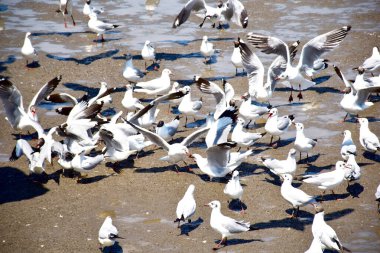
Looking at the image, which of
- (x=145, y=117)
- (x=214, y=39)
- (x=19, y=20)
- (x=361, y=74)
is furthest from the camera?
(x=19, y=20)

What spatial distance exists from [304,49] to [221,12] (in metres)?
4.75

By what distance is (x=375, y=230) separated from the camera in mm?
9336

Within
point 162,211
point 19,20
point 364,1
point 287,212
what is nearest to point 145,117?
point 162,211

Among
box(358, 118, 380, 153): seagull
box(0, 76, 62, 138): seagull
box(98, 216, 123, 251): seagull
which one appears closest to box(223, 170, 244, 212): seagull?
box(98, 216, 123, 251): seagull

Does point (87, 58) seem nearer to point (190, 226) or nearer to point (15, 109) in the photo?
point (15, 109)

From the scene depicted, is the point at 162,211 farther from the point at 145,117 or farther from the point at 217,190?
the point at 145,117

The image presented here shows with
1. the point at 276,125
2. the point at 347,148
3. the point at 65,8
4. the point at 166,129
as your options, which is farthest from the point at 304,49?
the point at 65,8

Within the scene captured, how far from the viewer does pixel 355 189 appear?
10.7 metres

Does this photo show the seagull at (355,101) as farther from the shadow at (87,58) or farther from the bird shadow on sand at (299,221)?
the shadow at (87,58)

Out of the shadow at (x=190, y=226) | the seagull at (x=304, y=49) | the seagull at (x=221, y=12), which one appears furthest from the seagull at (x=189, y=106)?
the seagull at (x=221, y=12)

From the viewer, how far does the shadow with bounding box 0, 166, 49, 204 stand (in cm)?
1070

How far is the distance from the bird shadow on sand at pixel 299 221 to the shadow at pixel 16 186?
3695 mm

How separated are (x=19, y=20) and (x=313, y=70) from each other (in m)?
10.5

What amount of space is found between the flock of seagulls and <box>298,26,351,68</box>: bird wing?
0.02m
